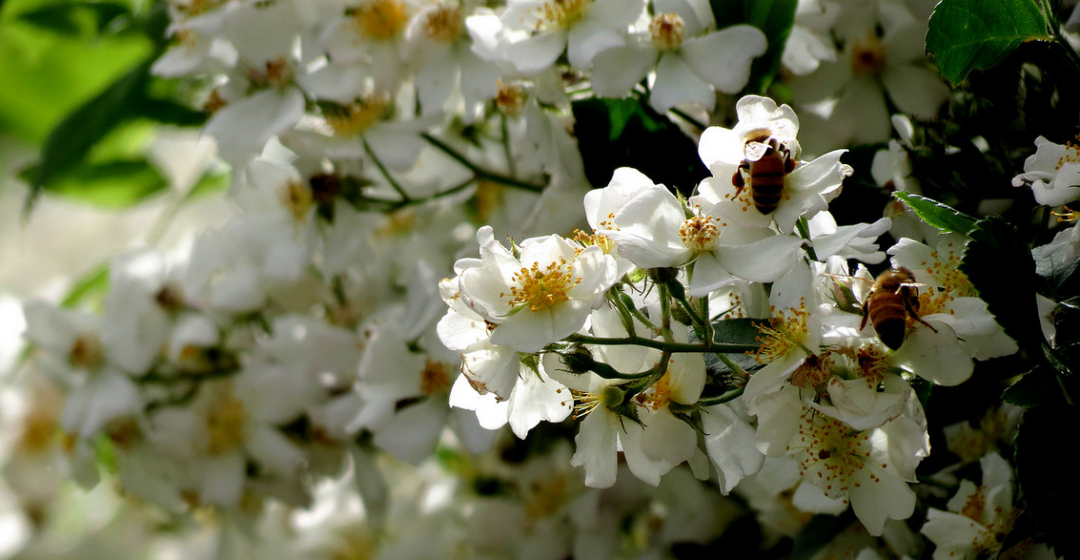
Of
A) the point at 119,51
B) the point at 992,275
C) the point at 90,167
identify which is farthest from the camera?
the point at 119,51

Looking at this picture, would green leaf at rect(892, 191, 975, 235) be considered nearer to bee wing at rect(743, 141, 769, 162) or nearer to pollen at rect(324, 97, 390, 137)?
bee wing at rect(743, 141, 769, 162)

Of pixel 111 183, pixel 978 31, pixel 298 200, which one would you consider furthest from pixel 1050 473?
pixel 111 183

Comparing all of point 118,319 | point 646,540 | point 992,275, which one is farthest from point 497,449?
point 992,275

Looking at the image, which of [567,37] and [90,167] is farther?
[90,167]

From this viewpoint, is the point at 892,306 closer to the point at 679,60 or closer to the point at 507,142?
the point at 679,60

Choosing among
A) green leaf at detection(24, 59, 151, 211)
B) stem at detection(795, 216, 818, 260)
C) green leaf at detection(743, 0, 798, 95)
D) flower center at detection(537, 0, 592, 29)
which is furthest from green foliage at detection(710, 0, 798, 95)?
green leaf at detection(24, 59, 151, 211)

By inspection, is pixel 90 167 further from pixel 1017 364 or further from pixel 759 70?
pixel 1017 364
